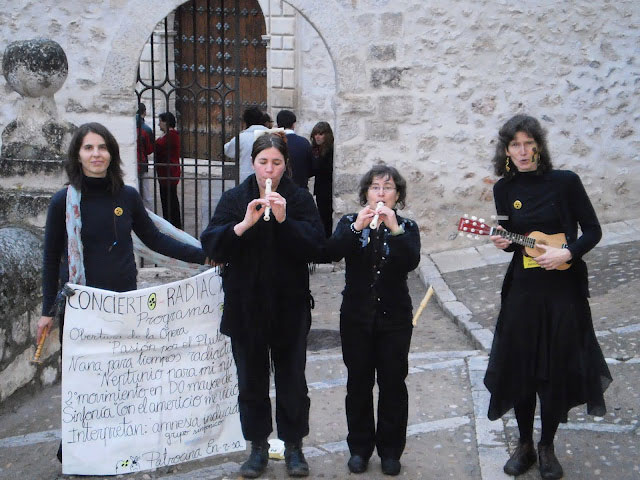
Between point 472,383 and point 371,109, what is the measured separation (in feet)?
14.2

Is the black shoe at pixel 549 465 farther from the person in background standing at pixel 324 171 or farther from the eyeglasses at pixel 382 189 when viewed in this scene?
the person in background standing at pixel 324 171

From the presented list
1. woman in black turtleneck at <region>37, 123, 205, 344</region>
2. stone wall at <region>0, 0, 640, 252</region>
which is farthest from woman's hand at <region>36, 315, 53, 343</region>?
stone wall at <region>0, 0, 640, 252</region>

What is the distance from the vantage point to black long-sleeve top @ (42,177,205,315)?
407cm

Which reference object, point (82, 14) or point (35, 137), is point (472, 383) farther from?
point (82, 14)

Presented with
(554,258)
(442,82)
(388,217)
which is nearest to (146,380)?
(388,217)

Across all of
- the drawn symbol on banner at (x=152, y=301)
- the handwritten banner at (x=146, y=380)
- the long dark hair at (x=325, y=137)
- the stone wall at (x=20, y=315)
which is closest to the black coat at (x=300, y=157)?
the long dark hair at (x=325, y=137)

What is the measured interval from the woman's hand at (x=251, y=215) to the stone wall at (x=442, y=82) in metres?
5.14

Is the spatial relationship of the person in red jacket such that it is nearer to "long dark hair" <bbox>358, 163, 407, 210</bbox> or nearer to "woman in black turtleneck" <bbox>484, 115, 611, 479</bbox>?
"long dark hair" <bbox>358, 163, 407, 210</bbox>

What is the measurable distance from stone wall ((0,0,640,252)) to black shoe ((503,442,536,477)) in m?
5.29

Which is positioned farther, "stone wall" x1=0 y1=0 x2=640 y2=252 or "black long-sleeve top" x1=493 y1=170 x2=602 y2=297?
"stone wall" x1=0 y1=0 x2=640 y2=252

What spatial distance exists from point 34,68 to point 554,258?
3.78m

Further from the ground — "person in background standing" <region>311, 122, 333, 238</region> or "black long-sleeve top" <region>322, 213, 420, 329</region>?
"person in background standing" <region>311, 122, 333, 238</region>

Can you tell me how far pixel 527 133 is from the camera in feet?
13.1

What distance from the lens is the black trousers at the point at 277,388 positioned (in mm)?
4059
